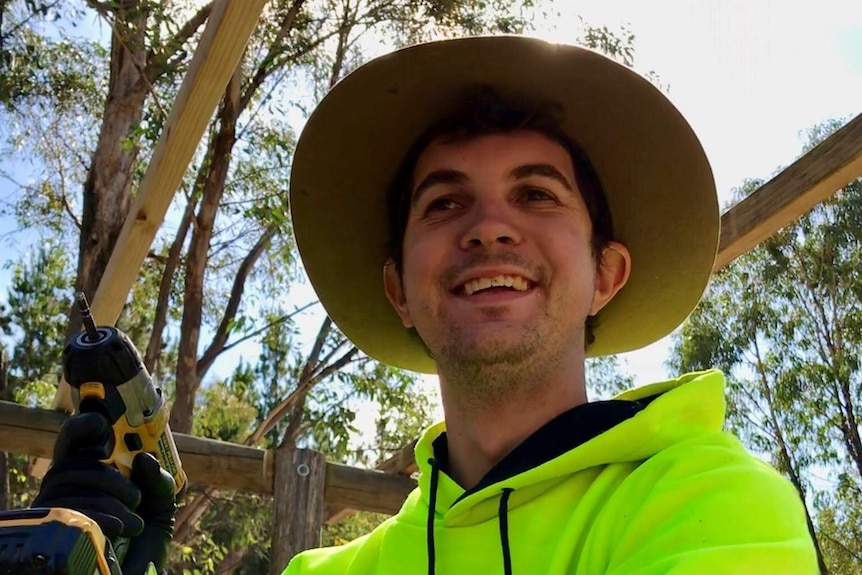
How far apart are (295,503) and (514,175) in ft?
10.0

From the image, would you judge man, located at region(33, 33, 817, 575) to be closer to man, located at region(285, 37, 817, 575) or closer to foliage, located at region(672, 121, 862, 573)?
man, located at region(285, 37, 817, 575)

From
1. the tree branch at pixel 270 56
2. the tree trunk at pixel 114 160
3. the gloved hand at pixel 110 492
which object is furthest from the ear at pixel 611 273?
the tree branch at pixel 270 56

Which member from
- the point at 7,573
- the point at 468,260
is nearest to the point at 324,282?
the point at 468,260

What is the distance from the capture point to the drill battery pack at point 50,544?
43.3 inches

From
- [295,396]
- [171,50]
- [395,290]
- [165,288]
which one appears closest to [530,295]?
[395,290]

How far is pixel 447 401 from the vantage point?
195 cm

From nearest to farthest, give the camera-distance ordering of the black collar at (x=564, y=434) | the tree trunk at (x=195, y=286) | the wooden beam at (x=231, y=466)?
the black collar at (x=564, y=434) < the wooden beam at (x=231, y=466) < the tree trunk at (x=195, y=286)

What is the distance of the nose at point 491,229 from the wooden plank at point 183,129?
42.4 inches

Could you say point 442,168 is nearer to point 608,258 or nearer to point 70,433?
point 608,258

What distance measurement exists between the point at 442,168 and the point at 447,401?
1.84 ft

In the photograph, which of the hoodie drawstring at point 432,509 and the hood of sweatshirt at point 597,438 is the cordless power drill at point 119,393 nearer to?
the hoodie drawstring at point 432,509

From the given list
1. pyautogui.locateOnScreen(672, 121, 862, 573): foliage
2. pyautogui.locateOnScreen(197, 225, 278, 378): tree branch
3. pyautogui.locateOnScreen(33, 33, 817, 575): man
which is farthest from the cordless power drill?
pyautogui.locateOnScreen(672, 121, 862, 573): foliage

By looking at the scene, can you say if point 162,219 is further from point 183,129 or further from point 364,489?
point 364,489

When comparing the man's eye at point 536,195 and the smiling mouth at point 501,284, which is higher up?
the man's eye at point 536,195
